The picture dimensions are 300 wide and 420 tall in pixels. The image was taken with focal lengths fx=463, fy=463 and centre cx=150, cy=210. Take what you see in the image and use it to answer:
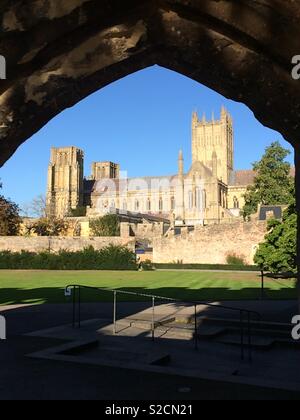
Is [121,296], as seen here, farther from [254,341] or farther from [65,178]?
[65,178]

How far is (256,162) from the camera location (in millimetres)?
67438

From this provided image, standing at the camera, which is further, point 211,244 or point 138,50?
point 211,244

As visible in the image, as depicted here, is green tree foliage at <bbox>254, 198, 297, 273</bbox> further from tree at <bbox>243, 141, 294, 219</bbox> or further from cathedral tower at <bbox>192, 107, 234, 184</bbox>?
cathedral tower at <bbox>192, 107, 234, 184</bbox>

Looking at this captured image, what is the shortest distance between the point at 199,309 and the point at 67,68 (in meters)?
12.6

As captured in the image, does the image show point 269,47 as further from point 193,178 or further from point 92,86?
point 193,178

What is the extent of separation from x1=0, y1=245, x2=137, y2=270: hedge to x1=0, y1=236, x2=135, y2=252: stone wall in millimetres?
6064

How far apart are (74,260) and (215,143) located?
88532mm

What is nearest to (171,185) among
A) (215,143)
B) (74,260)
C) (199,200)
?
(199,200)

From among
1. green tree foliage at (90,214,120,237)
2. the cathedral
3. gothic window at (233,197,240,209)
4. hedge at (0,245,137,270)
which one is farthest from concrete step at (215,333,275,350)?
gothic window at (233,197,240,209)

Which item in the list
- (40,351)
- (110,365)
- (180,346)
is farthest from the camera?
(180,346)

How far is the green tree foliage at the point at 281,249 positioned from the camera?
23.1 m

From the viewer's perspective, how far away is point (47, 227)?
76062mm

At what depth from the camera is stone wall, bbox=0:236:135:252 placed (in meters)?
57.7
